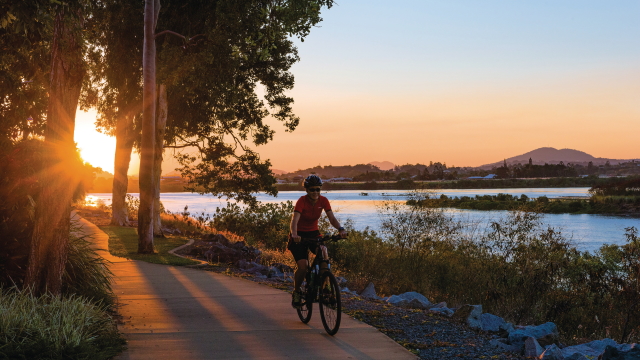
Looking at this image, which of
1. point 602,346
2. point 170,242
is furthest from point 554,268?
point 170,242

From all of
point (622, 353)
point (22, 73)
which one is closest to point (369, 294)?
point (622, 353)

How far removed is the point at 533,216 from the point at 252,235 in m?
12.8

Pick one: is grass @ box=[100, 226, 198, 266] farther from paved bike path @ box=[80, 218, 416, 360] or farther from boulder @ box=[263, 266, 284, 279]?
paved bike path @ box=[80, 218, 416, 360]

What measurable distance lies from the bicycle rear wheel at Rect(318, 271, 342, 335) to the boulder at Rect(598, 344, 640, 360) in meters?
3.18

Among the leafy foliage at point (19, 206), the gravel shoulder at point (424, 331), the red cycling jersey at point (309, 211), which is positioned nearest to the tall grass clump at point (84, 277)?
the leafy foliage at point (19, 206)

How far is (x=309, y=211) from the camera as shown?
7539 millimetres

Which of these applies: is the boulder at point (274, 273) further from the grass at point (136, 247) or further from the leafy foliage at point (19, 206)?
the leafy foliage at point (19, 206)

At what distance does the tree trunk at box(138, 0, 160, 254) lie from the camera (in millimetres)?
15523

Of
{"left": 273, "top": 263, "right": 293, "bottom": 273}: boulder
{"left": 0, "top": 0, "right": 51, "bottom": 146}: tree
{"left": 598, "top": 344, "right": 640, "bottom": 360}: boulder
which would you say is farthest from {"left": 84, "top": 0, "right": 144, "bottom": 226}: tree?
{"left": 598, "top": 344, "right": 640, "bottom": 360}: boulder

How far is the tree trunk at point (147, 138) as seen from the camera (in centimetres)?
1552

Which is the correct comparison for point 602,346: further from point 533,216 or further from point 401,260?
point 401,260

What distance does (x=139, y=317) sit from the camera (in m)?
7.78

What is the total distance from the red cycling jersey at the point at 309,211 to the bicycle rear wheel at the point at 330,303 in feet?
2.45

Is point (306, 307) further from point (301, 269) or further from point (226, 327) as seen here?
point (226, 327)
